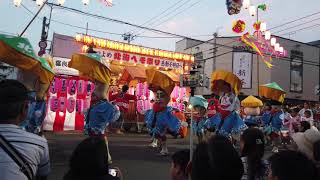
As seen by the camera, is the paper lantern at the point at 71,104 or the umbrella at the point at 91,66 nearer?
the umbrella at the point at 91,66

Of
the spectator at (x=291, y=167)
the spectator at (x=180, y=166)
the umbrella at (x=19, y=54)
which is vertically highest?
the umbrella at (x=19, y=54)

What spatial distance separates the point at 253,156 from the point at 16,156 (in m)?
2.22

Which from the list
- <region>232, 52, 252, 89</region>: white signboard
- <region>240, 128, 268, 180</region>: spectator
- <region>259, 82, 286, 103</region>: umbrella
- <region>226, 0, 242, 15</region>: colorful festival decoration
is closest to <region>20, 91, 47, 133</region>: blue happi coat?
<region>240, 128, 268, 180</region>: spectator

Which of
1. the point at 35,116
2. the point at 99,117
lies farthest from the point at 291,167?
the point at 35,116

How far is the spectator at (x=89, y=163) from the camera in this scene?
8.85 ft

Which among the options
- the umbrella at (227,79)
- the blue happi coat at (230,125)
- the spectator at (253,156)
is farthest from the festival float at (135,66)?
the spectator at (253,156)

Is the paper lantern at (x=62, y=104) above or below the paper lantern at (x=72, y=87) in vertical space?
below

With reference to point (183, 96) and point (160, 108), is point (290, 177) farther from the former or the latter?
point (183, 96)

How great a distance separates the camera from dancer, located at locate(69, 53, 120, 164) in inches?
311

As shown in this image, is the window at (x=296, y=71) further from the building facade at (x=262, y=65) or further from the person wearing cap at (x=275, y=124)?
the person wearing cap at (x=275, y=124)

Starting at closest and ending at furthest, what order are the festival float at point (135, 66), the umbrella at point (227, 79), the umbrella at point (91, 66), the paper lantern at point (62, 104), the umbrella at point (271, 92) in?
the umbrella at point (91, 66), the umbrella at point (227, 79), the umbrella at point (271, 92), the paper lantern at point (62, 104), the festival float at point (135, 66)

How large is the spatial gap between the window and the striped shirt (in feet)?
126

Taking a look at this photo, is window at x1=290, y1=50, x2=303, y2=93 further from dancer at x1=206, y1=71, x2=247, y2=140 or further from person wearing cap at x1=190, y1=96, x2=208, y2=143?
dancer at x1=206, y1=71, x2=247, y2=140

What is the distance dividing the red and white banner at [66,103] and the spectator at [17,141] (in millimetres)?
13048
